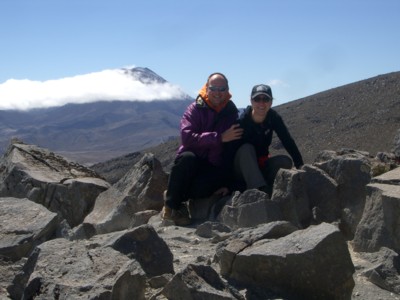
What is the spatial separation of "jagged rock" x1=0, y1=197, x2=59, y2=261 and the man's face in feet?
8.60

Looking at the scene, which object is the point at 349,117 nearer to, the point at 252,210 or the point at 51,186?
the point at 51,186

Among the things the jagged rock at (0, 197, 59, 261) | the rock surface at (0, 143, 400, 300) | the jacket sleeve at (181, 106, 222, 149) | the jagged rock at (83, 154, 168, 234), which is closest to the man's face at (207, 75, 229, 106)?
the jacket sleeve at (181, 106, 222, 149)

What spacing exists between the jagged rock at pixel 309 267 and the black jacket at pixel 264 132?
313 cm

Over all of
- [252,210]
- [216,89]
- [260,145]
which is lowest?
[252,210]

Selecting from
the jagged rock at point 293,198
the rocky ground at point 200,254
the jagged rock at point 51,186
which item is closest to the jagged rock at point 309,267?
the rocky ground at point 200,254

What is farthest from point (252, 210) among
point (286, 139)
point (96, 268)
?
point (96, 268)

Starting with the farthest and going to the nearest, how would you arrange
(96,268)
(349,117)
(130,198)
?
1. (349,117)
2. (130,198)
3. (96,268)

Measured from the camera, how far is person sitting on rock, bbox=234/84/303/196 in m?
7.66

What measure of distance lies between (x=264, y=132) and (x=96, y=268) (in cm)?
375

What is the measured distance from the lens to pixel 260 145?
7.96 meters

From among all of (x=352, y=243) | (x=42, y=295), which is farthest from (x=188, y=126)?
(x=42, y=295)

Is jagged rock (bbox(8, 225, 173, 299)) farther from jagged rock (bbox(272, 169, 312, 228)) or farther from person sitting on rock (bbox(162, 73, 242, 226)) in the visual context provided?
person sitting on rock (bbox(162, 73, 242, 226))

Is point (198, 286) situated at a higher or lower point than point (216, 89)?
lower

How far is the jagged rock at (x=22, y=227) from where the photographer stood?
6.39m
